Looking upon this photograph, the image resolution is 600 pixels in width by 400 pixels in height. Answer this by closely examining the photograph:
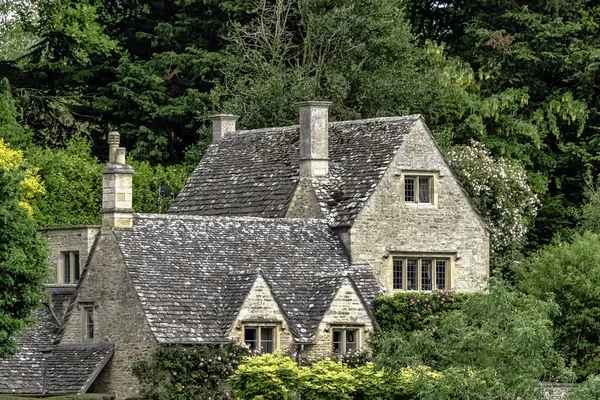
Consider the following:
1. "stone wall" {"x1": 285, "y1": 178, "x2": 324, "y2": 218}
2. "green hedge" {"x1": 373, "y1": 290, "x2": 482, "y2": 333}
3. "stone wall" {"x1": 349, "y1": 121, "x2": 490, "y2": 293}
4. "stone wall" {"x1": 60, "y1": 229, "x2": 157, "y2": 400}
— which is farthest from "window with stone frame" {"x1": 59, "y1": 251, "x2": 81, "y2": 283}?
"green hedge" {"x1": 373, "y1": 290, "x2": 482, "y2": 333}

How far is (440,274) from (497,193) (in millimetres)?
9904

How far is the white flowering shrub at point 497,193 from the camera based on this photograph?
64.1m

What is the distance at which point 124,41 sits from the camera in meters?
78.5

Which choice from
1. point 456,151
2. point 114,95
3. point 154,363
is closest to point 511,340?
point 154,363

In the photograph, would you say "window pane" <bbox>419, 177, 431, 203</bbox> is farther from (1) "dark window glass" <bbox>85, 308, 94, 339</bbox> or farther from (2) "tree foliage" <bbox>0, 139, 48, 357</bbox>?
(2) "tree foliage" <bbox>0, 139, 48, 357</bbox>

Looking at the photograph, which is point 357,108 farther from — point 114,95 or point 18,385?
point 18,385

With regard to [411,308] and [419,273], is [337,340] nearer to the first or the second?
[411,308]

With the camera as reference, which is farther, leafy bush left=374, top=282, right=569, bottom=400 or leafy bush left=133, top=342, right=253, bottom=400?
leafy bush left=133, top=342, right=253, bottom=400

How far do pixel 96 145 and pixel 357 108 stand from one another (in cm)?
1180

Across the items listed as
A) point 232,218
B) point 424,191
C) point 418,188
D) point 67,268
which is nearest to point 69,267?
point 67,268

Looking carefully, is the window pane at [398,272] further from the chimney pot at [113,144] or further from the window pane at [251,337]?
the chimney pot at [113,144]

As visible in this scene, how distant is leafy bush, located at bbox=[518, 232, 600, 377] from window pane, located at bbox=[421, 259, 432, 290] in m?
3.00

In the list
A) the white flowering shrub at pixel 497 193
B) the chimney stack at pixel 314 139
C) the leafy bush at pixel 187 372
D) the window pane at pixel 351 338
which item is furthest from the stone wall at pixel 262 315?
the white flowering shrub at pixel 497 193

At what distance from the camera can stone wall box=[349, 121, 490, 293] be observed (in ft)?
178
